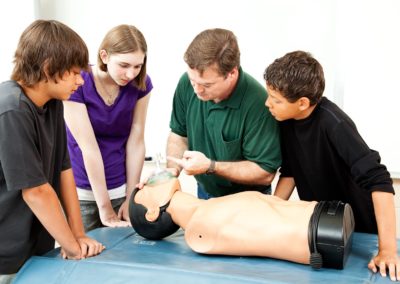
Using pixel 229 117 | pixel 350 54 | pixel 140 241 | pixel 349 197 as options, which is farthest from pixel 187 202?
pixel 350 54

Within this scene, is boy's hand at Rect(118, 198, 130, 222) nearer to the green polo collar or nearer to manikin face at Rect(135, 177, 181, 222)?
manikin face at Rect(135, 177, 181, 222)

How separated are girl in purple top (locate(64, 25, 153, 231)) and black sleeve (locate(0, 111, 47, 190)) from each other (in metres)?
0.49

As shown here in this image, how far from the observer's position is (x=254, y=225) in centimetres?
111

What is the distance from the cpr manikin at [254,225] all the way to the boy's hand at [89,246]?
0.13m

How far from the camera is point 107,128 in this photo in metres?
1.62

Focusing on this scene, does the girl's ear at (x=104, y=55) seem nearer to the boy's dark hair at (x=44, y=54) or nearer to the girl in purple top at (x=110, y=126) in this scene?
the girl in purple top at (x=110, y=126)

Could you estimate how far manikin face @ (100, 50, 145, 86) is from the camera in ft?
4.80

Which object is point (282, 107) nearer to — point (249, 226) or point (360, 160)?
point (360, 160)

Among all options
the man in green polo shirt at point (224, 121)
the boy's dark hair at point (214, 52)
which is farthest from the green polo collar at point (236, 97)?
the boy's dark hair at point (214, 52)

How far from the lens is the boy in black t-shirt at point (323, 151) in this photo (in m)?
1.12

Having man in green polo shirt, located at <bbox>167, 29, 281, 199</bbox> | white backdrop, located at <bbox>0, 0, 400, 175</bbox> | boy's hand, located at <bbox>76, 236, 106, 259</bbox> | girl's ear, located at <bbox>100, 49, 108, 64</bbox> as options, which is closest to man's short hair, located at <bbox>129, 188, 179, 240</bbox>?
boy's hand, located at <bbox>76, 236, 106, 259</bbox>

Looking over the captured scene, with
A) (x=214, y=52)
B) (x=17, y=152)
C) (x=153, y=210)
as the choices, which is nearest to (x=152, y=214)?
(x=153, y=210)

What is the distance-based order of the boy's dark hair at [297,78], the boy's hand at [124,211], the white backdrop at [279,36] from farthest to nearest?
the white backdrop at [279,36] < the boy's hand at [124,211] < the boy's dark hair at [297,78]

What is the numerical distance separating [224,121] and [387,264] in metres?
0.69
